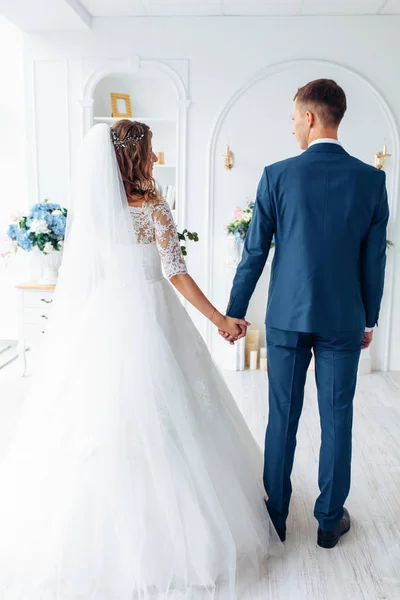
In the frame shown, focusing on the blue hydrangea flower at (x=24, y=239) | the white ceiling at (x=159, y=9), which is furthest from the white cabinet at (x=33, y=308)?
the white ceiling at (x=159, y=9)

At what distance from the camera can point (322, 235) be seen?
187cm

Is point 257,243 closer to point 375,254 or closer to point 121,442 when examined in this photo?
point 375,254

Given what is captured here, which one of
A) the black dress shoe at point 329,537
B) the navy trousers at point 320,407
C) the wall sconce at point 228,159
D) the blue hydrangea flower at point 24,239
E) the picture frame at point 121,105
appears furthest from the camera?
the picture frame at point 121,105

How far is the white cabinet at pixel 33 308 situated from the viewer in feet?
13.6

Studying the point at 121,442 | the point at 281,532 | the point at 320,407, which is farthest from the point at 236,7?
the point at 281,532

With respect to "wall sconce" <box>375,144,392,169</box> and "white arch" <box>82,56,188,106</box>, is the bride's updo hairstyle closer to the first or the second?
"white arch" <box>82,56,188,106</box>

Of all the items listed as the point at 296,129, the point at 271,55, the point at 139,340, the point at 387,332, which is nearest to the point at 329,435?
the point at 139,340

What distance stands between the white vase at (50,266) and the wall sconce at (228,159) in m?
1.56

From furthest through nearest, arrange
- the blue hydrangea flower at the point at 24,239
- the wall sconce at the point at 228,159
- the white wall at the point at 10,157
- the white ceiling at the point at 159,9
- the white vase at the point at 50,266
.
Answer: the white wall at the point at 10,157 < the wall sconce at the point at 228,159 < the white vase at the point at 50,266 < the blue hydrangea flower at the point at 24,239 < the white ceiling at the point at 159,9

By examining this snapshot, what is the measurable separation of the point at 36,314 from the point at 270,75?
2709mm

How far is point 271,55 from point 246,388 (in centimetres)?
270

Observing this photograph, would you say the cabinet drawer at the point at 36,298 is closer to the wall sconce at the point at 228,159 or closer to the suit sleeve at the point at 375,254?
the wall sconce at the point at 228,159

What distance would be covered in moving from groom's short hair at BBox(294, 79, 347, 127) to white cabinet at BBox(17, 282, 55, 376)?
2793mm

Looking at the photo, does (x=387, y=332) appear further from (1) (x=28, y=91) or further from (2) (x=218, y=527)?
(1) (x=28, y=91)
